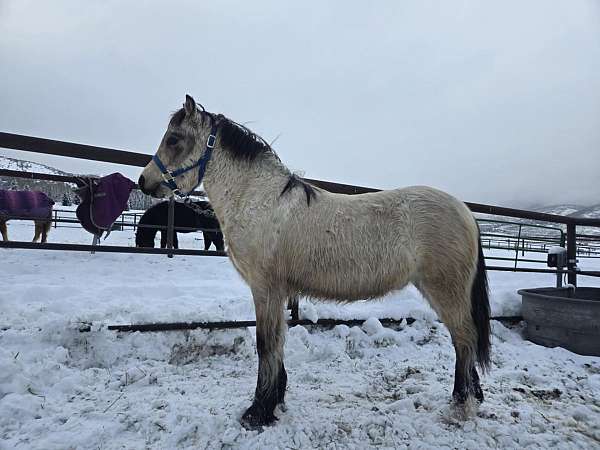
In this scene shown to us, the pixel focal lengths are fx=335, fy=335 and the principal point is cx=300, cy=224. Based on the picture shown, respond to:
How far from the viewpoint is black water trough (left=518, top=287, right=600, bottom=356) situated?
3469mm

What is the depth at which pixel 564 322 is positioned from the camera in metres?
3.60

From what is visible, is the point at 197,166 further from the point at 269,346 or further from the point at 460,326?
the point at 460,326

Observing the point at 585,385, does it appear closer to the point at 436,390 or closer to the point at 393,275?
the point at 436,390

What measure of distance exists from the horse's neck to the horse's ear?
13.2 inches

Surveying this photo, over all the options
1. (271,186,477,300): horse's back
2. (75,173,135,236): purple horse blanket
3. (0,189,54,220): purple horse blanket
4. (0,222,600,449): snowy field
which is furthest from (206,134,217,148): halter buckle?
(0,189,54,220): purple horse blanket

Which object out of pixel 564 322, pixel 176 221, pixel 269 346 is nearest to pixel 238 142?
pixel 269 346

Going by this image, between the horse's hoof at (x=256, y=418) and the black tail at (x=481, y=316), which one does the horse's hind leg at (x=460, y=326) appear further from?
the horse's hoof at (x=256, y=418)

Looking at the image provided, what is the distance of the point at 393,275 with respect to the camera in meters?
2.23

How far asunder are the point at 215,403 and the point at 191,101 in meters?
2.10

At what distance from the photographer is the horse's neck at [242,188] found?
7.51 feet

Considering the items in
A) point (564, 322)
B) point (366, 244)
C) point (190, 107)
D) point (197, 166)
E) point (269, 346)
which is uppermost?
point (190, 107)

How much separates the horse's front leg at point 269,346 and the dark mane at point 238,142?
996mm

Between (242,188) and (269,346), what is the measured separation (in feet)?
3.61

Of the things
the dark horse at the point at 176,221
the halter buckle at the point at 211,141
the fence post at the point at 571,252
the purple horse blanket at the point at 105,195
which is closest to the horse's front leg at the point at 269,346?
the halter buckle at the point at 211,141
